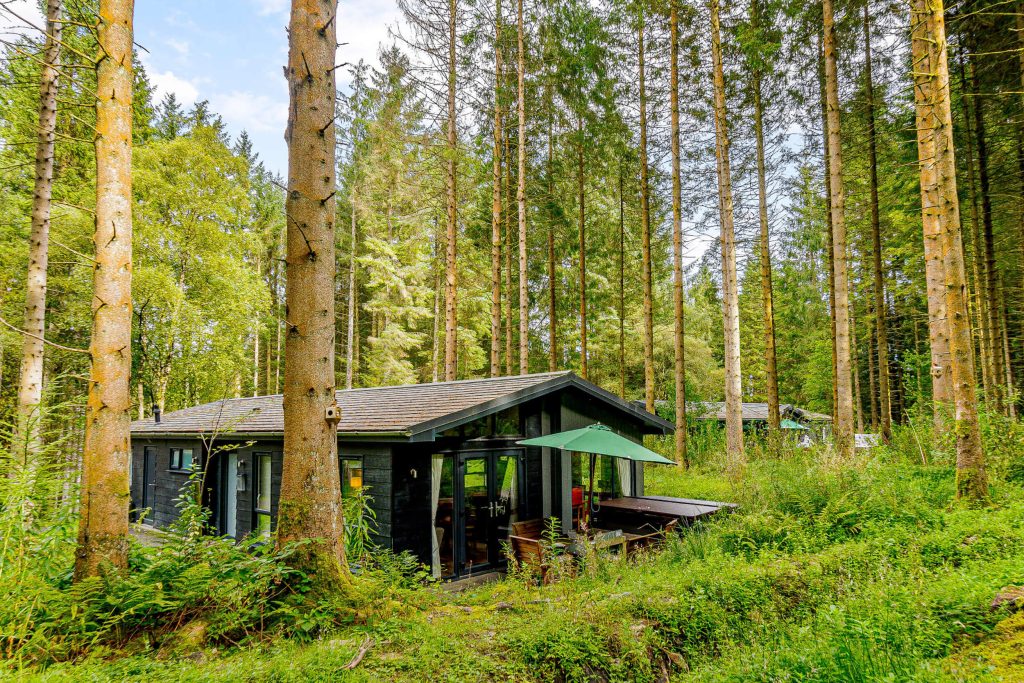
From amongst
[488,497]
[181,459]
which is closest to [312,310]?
[488,497]

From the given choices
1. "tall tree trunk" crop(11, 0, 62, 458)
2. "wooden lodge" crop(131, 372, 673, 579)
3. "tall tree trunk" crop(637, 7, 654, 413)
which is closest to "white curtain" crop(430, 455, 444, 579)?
"wooden lodge" crop(131, 372, 673, 579)

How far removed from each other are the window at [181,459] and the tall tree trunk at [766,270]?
13588 mm

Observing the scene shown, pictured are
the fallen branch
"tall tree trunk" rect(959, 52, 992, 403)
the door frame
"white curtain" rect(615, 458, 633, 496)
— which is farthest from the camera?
"tall tree trunk" rect(959, 52, 992, 403)

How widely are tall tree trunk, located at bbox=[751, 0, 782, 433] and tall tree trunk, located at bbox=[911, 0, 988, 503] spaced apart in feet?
22.6

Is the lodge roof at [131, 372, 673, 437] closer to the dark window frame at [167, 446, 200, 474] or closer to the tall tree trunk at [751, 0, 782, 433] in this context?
the dark window frame at [167, 446, 200, 474]

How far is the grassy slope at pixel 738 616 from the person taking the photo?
2990 millimetres

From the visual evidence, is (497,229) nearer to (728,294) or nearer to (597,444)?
(728,294)

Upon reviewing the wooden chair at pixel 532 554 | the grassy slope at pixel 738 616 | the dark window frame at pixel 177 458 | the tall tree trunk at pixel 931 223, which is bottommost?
the wooden chair at pixel 532 554

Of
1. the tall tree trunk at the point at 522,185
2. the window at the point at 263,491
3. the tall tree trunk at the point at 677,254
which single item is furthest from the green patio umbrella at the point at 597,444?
the tall tree trunk at the point at 677,254

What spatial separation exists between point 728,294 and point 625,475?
172 inches

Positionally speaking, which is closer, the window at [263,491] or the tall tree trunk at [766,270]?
the window at [263,491]

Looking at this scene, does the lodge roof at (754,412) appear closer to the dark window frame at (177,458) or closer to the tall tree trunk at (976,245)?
the tall tree trunk at (976,245)

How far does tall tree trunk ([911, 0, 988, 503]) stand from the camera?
6070 millimetres

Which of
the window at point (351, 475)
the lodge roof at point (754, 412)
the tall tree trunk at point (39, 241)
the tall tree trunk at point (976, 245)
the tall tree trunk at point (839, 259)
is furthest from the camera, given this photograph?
the lodge roof at point (754, 412)
